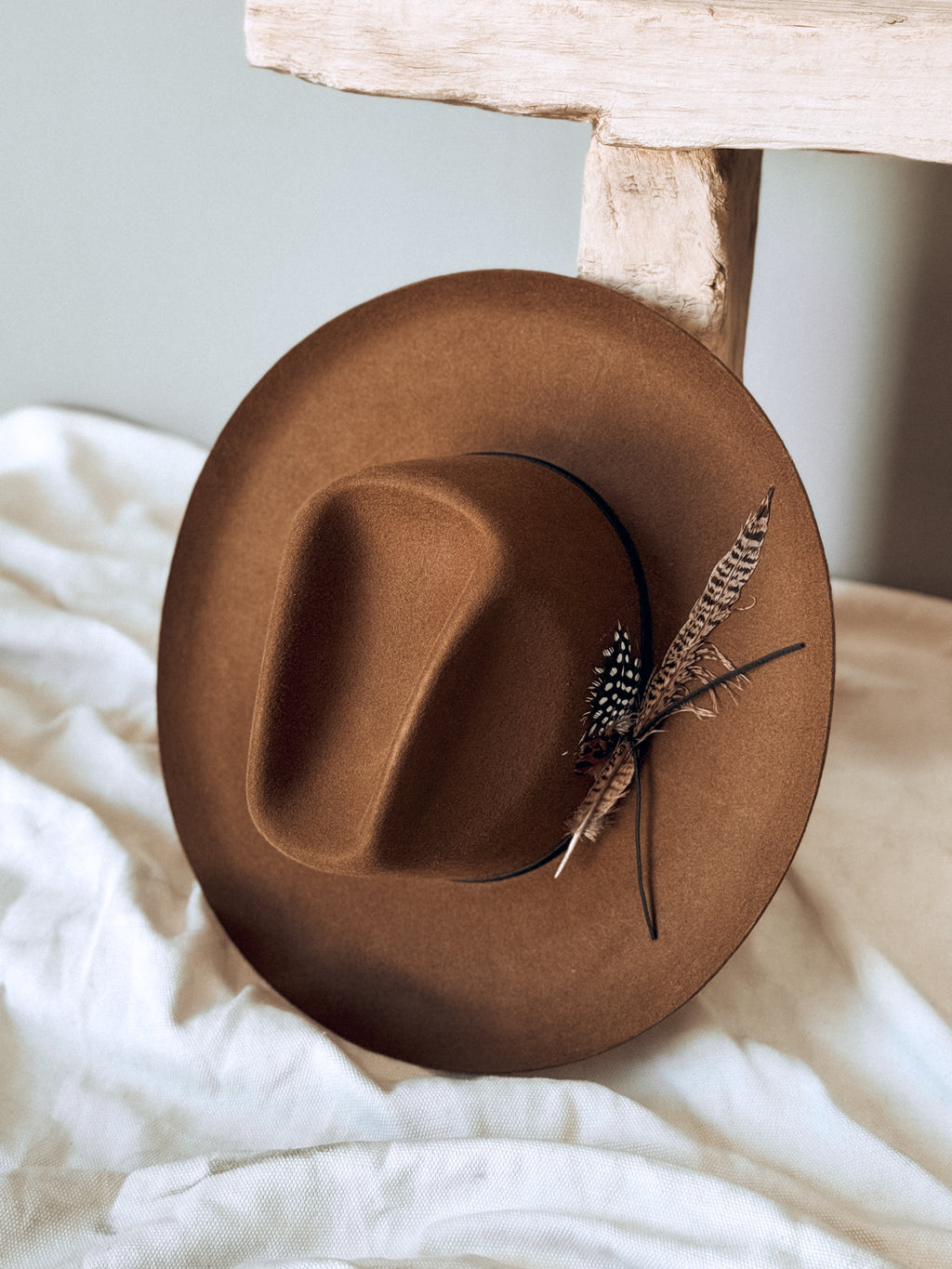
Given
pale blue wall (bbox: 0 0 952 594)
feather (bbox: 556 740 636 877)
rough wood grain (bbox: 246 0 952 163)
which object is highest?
rough wood grain (bbox: 246 0 952 163)

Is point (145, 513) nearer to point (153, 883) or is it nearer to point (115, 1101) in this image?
point (153, 883)

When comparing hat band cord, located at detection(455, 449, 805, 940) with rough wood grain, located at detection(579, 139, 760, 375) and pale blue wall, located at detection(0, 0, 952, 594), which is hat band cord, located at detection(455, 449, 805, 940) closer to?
rough wood grain, located at detection(579, 139, 760, 375)

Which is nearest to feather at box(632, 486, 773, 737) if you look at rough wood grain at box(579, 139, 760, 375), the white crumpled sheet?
rough wood grain at box(579, 139, 760, 375)

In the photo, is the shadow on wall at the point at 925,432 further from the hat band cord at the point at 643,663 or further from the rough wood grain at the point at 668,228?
the hat band cord at the point at 643,663

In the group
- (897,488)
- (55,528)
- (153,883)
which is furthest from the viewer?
(55,528)

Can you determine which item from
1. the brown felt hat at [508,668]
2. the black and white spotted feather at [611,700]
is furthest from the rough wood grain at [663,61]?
the black and white spotted feather at [611,700]

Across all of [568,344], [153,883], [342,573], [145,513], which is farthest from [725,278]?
[145,513]

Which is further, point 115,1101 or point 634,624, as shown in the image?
point 115,1101
